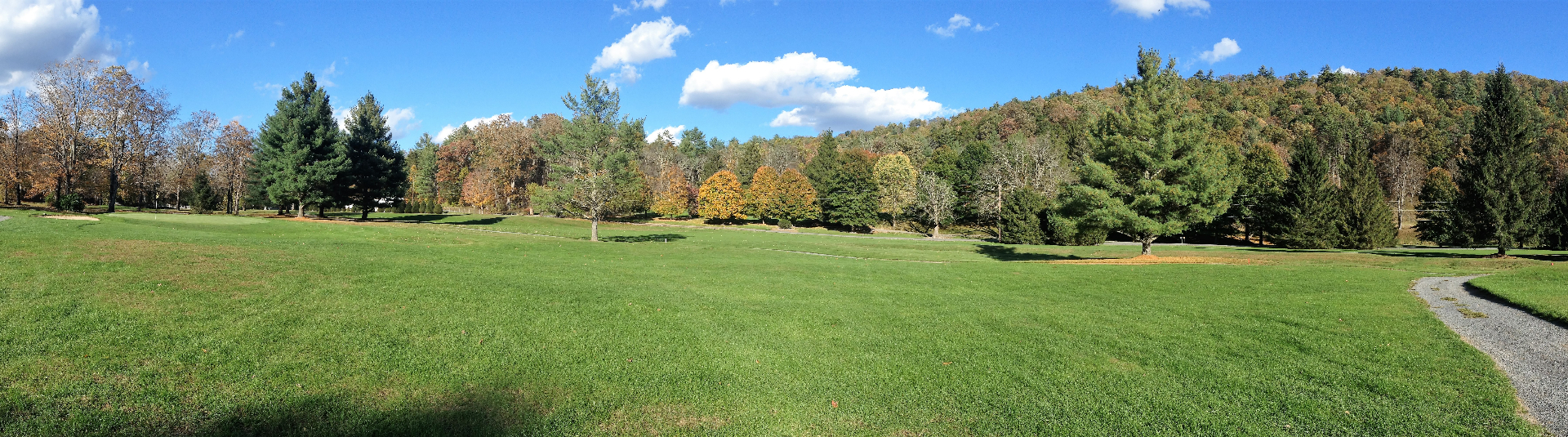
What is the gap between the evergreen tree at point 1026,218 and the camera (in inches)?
1743

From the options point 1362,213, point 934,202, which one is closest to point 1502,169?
point 1362,213

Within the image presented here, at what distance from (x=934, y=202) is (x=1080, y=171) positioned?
90.5 ft

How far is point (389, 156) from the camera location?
52500 millimetres

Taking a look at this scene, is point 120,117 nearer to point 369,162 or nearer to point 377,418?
point 369,162

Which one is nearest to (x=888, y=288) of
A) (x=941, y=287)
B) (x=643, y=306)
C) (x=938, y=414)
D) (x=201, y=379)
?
(x=941, y=287)

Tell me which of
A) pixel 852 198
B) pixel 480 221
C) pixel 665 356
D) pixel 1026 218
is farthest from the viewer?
pixel 852 198

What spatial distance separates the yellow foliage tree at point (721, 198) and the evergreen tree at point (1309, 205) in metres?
49.3

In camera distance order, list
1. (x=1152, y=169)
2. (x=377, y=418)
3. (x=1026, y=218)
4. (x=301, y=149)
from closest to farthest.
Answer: (x=377, y=418) < (x=1152, y=169) < (x=301, y=149) < (x=1026, y=218)

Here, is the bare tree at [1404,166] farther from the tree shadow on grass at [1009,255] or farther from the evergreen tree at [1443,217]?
the tree shadow on grass at [1009,255]

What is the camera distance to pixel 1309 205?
128ft

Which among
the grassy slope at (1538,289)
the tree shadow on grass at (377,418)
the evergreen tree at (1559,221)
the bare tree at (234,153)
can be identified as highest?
the bare tree at (234,153)

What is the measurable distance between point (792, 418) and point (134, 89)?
5875 cm

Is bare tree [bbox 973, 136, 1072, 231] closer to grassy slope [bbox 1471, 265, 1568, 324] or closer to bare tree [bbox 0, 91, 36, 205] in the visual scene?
grassy slope [bbox 1471, 265, 1568, 324]

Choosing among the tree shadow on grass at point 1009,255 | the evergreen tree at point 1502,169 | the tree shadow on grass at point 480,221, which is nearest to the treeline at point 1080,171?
the evergreen tree at point 1502,169
